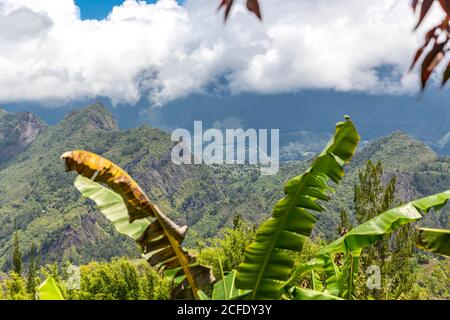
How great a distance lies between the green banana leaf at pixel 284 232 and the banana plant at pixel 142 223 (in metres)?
0.31

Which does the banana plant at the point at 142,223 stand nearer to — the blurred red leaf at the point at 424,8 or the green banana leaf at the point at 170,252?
the green banana leaf at the point at 170,252

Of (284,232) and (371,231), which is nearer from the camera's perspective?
(284,232)

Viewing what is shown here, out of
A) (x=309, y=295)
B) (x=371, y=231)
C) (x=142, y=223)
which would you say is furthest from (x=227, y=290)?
(x=371, y=231)

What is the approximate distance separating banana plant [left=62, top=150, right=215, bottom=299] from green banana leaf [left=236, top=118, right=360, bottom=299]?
0.31 meters

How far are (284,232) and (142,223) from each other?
1.15m

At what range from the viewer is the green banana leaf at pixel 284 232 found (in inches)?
138

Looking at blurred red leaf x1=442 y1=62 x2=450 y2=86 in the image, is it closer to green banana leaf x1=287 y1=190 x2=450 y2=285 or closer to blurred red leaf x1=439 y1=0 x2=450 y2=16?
blurred red leaf x1=439 y1=0 x2=450 y2=16

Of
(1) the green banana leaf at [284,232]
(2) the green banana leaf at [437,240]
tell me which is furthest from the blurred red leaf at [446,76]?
(2) the green banana leaf at [437,240]

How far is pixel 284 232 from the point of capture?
3.55 meters

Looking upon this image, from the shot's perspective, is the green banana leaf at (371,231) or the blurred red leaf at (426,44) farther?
the green banana leaf at (371,231)

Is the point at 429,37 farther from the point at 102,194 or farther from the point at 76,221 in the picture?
the point at 76,221

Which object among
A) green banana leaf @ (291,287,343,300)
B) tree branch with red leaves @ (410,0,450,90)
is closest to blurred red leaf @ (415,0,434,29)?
tree branch with red leaves @ (410,0,450,90)

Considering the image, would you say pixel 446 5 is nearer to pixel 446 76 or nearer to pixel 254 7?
pixel 446 76
